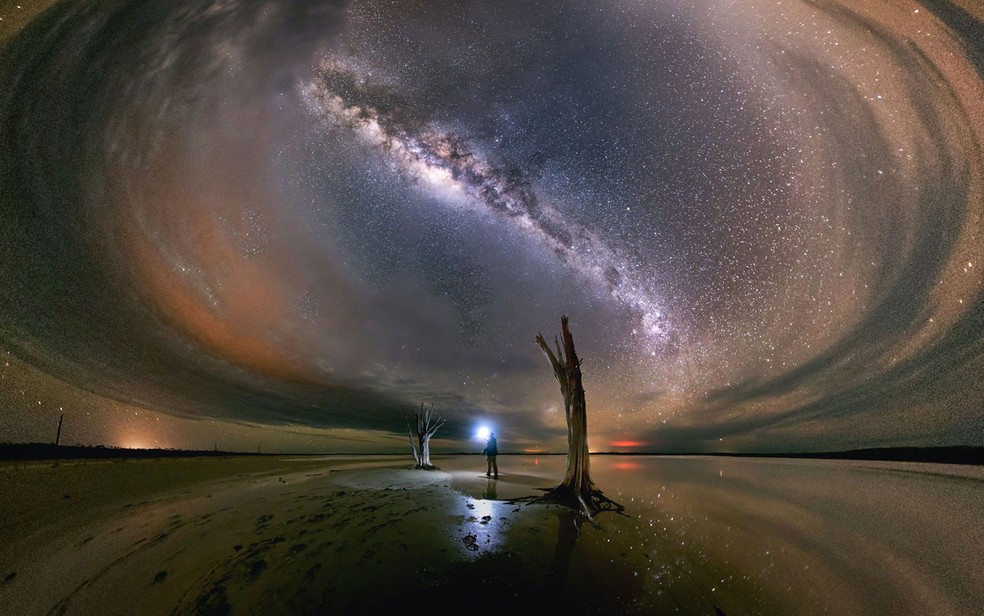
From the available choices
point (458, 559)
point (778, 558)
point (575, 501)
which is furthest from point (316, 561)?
point (778, 558)

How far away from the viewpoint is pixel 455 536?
7117 mm

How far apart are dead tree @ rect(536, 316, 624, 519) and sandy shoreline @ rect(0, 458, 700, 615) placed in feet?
3.77

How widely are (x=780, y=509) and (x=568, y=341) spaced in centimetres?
1048

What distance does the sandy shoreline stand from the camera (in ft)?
15.7

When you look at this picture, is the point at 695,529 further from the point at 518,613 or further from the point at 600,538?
the point at 518,613

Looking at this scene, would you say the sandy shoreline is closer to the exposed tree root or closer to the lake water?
the lake water

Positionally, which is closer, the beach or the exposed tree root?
the beach

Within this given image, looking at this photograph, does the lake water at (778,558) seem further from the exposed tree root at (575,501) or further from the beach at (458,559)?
the exposed tree root at (575,501)

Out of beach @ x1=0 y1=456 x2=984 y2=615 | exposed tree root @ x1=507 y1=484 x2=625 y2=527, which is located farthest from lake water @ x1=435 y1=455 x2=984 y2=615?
exposed tree root @ x1=507 y1=484 x2=625 y2=527

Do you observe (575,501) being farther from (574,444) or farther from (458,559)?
(458,559)

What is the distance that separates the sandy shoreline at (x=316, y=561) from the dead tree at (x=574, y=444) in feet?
3.77

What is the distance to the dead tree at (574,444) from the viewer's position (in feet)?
37.0

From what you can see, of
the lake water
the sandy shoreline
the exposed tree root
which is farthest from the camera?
the exposed tree root

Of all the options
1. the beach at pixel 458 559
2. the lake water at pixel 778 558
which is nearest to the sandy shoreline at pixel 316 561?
the beach at pixel 458 559
